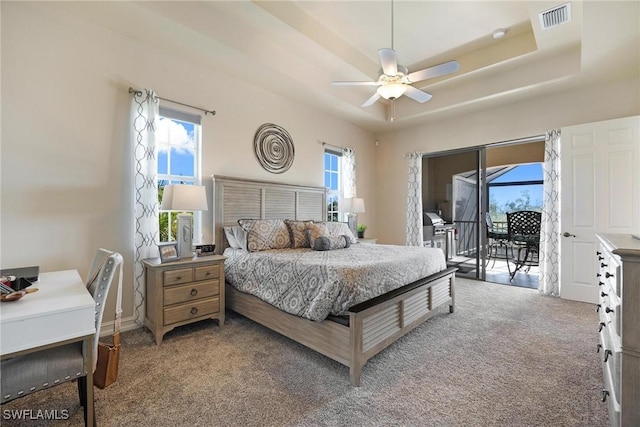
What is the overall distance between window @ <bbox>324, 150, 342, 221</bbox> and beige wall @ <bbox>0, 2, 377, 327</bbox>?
2.49 m

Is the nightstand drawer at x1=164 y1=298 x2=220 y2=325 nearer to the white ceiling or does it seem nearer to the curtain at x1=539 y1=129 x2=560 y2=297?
the white ceiling

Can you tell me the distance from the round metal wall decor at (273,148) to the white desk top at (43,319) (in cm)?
290

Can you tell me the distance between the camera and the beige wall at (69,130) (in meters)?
2.32

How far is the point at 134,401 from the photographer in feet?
5.84

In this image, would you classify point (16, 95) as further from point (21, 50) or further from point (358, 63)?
point (358, 63)

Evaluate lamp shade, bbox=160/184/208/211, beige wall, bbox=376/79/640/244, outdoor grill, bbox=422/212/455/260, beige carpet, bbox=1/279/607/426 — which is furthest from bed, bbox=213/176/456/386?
outdoor grill, bbox=422/212/455/260

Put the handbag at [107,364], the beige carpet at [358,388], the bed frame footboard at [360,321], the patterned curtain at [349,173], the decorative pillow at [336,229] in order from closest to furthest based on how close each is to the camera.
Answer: the handbag at [107,364] → the beige carpet at [358,388] → the bed frame footboard at [360,321] → the decorative pillow at [336,229] → the patterned curtain at [349,173]

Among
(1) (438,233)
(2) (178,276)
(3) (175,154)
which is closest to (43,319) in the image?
(2) (178,276)

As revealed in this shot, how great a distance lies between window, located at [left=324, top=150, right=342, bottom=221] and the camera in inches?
206

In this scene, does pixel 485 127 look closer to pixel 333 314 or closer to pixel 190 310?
pixel 333 314

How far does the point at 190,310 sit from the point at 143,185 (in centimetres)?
136

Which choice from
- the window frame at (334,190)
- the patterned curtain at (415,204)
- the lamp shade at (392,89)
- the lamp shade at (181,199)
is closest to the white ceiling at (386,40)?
the window frame at (334,190)

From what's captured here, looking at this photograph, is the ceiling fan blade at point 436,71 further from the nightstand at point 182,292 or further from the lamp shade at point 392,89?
the nightstand at point 182,292

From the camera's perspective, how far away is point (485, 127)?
480cm
